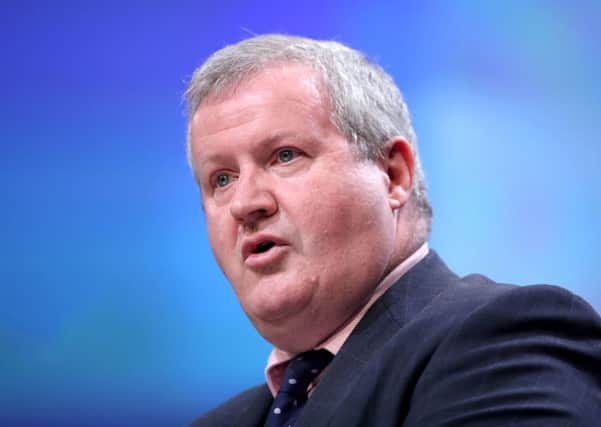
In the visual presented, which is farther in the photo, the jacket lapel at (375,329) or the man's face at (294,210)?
the man's face at (294,210)

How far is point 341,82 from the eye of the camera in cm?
190

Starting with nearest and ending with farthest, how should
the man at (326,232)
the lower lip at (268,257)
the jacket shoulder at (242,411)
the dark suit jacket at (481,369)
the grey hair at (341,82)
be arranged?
the dark suit jacket at (481,369) < the man at (326,232) < the lower lip at (268,257) < the grey hair at (341,82) < the jacket shoulder at (242,411)

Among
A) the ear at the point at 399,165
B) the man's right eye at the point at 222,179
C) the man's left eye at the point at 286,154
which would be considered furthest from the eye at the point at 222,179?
the ear at the point at 399,165

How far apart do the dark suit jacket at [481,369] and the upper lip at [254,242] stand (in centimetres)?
29

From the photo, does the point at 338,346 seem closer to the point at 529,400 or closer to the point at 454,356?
the point at 454,356

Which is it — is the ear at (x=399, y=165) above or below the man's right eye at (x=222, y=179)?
below

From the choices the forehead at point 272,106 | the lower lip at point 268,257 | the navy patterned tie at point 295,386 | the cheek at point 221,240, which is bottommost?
the navy patterned tie at point 295,386

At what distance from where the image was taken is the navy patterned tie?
5.98 feet

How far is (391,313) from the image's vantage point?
1.76 metres

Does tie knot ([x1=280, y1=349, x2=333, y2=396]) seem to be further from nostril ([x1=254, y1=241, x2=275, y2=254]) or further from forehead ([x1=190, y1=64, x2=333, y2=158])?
forehead ([x1=190, y1=64, x2=333, y2=158])

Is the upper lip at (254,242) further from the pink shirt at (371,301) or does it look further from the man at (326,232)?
the pink shirt at (371,301)

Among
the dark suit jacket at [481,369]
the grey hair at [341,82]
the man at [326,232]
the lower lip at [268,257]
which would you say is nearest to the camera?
the dark suit jacket at [481,369]

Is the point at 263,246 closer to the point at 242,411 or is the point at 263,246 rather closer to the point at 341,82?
the point at 341,82

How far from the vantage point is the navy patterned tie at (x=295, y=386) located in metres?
1.82
